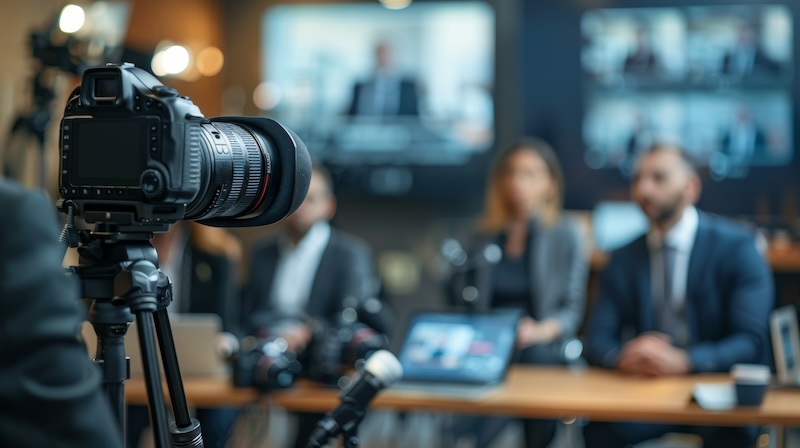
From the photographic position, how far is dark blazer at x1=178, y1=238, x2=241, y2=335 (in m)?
4.02

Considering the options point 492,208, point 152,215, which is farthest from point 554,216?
point 152,215

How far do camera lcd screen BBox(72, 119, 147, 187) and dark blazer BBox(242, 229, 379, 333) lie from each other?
2.54 m

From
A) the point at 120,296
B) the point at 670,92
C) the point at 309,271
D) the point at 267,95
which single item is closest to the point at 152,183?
the point at 120,296

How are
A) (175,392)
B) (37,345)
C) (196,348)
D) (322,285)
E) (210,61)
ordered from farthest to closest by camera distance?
(210,61), (322,285), (196,348), (175,392), (37,345)

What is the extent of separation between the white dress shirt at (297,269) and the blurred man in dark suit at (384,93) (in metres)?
2.07

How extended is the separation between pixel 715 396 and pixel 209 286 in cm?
200

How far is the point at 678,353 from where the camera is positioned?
3.22 m

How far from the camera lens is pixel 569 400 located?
286cm

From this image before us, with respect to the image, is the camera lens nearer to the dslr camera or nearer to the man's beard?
the dslr camera

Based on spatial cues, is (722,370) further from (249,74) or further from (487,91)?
(249,74)

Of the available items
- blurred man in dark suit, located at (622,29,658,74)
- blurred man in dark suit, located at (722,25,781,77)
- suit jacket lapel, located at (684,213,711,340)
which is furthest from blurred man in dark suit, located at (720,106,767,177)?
suit jacket lapel, located at (684,213,711,340)

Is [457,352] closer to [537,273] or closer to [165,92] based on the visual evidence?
[537,273]

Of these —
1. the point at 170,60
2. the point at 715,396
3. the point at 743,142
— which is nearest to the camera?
the point at 715,396

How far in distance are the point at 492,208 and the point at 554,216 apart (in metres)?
0.26
